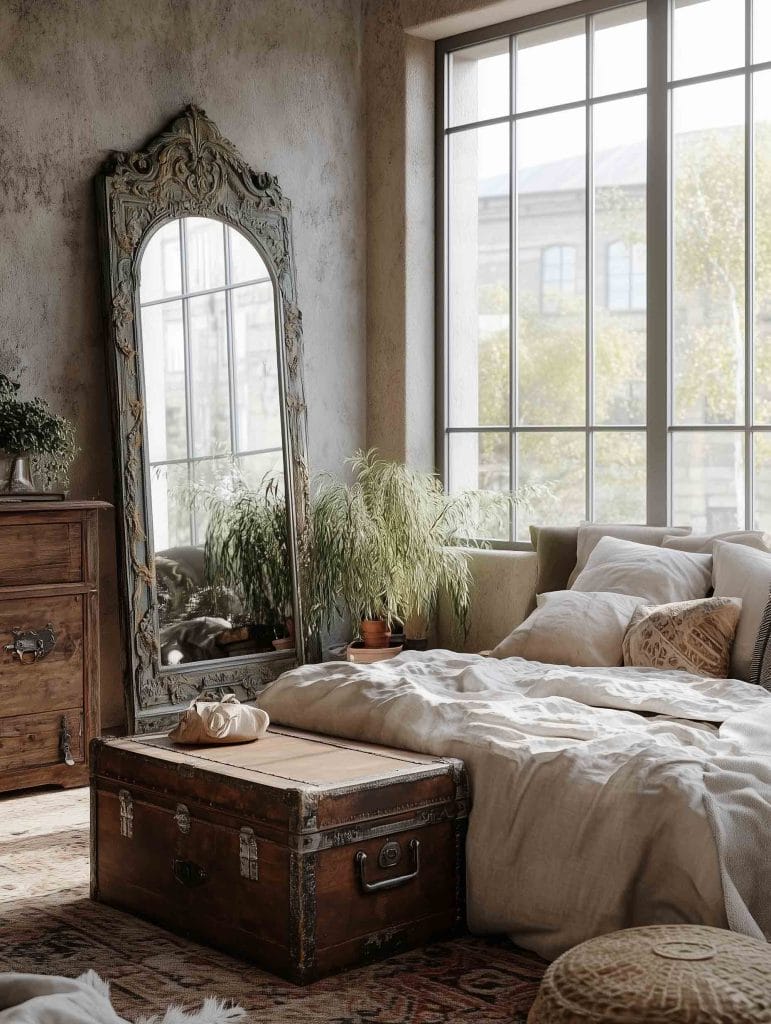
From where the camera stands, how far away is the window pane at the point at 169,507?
17.1ft

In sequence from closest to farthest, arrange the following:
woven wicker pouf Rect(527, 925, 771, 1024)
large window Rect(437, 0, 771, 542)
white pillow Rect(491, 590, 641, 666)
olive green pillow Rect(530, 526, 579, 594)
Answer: woven wicker pouf Rect(527, 925, 771, 1024)
white pillow Rect(491, 590, 641, 666)
olive green pillow Rect(530, 526, 579, 594)
large window Rect(437, 0, 771, 542)

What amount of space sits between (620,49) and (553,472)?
6.49 feet

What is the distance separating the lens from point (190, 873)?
10.1ft

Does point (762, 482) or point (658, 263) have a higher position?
point (658, 263)

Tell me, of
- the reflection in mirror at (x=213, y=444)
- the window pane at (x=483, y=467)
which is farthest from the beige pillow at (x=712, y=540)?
the reflection in mirror at (x=213, y=444)

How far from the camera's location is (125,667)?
Result: 16.8ft

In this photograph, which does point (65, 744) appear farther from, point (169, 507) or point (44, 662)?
point (169, 507)

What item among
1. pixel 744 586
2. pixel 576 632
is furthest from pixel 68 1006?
pixel 744 586

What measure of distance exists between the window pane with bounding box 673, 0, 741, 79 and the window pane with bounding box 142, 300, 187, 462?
2465 mm

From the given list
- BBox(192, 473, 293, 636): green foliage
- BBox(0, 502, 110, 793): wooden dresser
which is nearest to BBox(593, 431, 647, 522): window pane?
BBox(192, 473, 293, 636): green foliage

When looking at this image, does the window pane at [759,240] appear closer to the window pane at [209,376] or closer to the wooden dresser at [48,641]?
the window pane at [209,376]

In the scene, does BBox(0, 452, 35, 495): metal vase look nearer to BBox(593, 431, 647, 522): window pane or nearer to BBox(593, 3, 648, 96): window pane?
BBox(593, 431, 647, 522): window pane

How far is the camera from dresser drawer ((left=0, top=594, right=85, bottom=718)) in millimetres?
4520

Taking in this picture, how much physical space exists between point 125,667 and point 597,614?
6.72 feet
